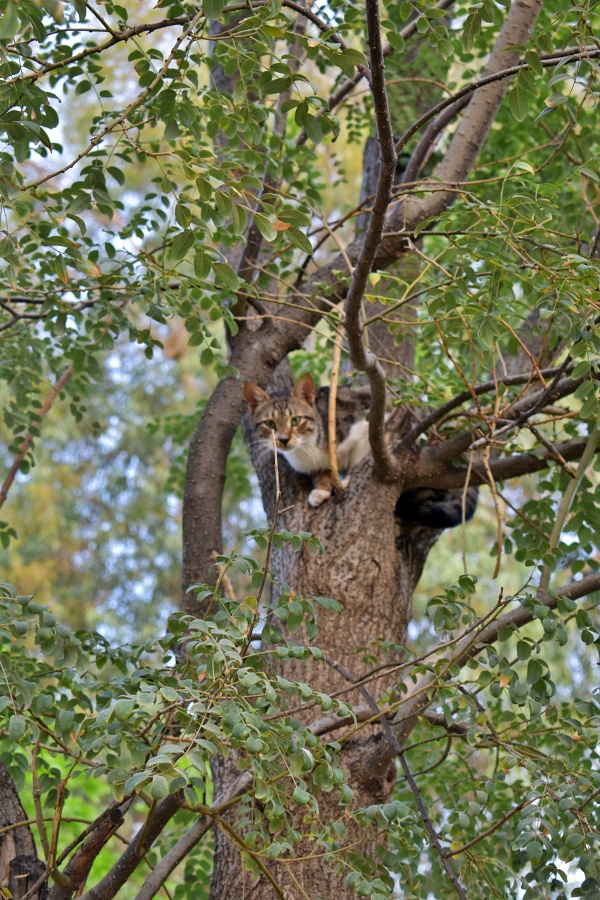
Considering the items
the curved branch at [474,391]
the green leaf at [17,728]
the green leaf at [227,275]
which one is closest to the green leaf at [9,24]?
the green leaf at [227,275]

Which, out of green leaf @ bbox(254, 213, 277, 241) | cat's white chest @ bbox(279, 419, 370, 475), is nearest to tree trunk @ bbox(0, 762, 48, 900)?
green leaf @ bbox(254, 213, 277, 241)

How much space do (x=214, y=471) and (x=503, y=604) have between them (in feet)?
3.91

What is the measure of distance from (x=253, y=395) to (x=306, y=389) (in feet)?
1.29

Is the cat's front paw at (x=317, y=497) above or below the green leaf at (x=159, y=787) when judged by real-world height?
above

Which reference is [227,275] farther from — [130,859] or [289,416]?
[289,416]

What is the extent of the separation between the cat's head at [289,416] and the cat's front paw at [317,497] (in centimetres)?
47

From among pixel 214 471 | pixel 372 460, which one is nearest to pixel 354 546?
pixel 372 460

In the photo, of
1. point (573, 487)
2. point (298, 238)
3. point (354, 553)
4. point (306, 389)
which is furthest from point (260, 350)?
point (298, 238)

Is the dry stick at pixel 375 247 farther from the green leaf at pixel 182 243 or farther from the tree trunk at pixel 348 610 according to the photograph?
the green leaf at pixel 182 243

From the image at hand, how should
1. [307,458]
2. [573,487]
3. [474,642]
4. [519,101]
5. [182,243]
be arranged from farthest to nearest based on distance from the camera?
1. [307,458]
2. [573,487]
3. [474,642]
4. [519,101]
5. [182,243]

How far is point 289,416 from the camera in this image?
350 centimetres

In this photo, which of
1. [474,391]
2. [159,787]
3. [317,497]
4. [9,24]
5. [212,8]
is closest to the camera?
[159,787]

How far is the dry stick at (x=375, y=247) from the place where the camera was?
4.83 ft

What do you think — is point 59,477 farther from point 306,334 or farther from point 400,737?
point 400,737
